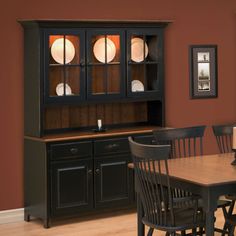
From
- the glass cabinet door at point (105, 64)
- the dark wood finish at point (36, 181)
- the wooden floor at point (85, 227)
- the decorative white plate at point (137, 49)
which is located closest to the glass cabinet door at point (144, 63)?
the decorative white plate at point (137, 49)

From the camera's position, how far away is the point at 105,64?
6.57 meters

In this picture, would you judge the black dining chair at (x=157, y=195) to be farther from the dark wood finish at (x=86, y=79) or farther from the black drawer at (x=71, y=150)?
the dark wood finish at (x=86, y=79)

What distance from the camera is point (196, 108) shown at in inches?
296

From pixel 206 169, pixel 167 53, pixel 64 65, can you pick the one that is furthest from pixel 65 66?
pixel 206 169

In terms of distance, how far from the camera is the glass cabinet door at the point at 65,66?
247 inches

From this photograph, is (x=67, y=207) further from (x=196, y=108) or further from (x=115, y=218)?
(x=196, y=108)

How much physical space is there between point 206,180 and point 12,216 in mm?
2701

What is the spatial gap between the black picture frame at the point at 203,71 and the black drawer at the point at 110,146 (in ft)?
4.25

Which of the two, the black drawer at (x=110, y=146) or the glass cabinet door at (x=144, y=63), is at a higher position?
the glass cabinet door at (x=144, y=63)

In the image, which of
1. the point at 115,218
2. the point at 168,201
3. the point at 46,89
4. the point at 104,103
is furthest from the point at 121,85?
the point at 168,201

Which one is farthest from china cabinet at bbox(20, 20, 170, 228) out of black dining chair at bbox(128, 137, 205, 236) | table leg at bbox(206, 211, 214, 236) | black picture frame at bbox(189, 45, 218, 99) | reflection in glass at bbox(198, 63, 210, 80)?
table leg at bbox(206, 211, 214, 236)

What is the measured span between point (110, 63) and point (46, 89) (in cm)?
78

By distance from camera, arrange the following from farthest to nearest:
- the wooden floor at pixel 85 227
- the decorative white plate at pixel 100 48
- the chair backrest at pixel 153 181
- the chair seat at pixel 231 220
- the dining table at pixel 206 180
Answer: the decorative white plate at pixel 100 48
the wooden floor at pixel 85 227
the chair seat at pixel 231 220
the chair backrest at pixel 153 181
the dining table at pixel 206 180

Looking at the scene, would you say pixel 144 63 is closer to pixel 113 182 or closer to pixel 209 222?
pixel 113 182
